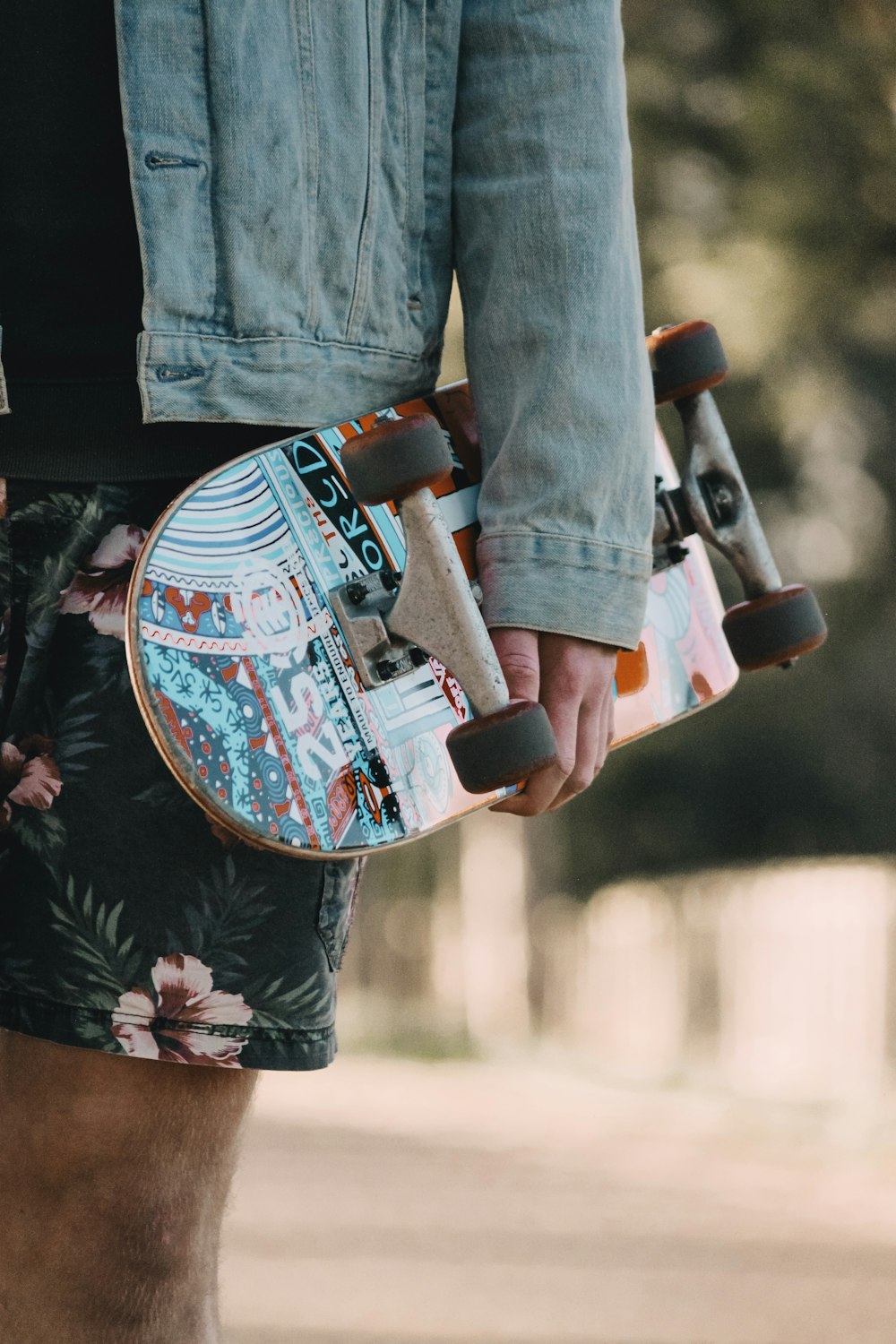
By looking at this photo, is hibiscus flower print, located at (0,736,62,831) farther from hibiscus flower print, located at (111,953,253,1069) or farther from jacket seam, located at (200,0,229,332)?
jacket seam, located at (200,0,229,332)

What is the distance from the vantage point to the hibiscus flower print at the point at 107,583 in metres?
1.25

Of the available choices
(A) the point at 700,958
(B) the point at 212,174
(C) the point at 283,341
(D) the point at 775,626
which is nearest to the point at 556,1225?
(D) the point at 775,626

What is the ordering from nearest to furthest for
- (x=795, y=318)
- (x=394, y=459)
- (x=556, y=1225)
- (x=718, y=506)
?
1. (x=394, y=459)
2. (x=718, y=506)
3. (x=556, y=1225)
4. (x=795, y=318)

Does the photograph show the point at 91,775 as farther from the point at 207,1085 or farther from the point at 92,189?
Answer: the point at 92,189

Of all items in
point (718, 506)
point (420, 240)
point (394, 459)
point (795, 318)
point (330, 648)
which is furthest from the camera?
point (795, 318)

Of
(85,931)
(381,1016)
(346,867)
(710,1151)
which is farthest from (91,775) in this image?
(381,1016)

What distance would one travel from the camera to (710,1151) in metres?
4.68

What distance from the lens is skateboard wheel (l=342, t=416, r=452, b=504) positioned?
46.2 inches

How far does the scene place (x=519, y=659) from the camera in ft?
4.30

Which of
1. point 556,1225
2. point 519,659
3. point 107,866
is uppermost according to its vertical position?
point 519,659

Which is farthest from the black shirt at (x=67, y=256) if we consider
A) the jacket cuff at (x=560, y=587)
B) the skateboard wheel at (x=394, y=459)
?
the jacket cuff at (x=560, y=587)

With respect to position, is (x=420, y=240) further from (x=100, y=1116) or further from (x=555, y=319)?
(x=100, y=1116)

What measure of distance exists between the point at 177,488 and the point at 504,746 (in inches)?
14.7

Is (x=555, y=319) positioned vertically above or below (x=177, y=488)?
above
